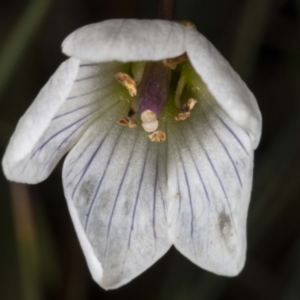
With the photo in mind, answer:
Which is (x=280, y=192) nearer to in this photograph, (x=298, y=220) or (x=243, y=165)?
(x=298, y=220)

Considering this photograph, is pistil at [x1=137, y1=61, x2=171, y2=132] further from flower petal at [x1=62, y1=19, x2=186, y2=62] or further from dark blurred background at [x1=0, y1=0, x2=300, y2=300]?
dark blurred background at [x1=0, y1=0, x2=300, y2=300]

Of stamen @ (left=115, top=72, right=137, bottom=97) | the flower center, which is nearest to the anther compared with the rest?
the flower center

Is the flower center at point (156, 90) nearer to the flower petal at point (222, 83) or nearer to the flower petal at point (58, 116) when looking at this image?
the flower petal at point (58, 116)

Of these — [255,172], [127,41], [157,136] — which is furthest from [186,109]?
[255,172]

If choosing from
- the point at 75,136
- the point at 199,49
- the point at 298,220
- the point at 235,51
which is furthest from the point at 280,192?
the point at 199,49

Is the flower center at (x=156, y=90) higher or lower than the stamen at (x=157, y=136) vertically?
higher

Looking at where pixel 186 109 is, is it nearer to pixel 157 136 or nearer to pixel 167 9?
pixel 157 136

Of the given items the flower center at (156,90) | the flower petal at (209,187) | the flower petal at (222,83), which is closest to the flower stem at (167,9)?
the flower center at (156,90)
